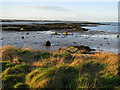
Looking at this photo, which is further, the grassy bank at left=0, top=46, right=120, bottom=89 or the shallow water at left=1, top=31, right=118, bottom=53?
the shallow water at left=1, top=31, right=118, bottom=53

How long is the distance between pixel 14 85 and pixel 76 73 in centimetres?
271

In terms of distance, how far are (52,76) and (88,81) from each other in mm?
1441

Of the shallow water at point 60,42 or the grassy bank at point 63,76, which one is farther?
the shallow water at point 60,42

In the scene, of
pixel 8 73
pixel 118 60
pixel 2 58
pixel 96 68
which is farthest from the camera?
pixel 2 58

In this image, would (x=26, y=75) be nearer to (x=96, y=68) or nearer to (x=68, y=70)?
(x=68, y=70)

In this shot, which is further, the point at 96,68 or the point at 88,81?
the point at 96,68

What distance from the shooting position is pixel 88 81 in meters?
6.98

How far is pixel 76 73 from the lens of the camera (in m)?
7.90

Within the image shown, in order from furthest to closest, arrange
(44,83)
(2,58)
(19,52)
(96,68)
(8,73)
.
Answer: (19,52) → (2,58) → (96,68) → (8,73) → (44,83)

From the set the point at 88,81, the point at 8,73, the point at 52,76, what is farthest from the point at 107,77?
the point at 8,73

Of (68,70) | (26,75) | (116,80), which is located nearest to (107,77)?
(116,80)

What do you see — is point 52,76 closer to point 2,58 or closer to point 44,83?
point 44,83

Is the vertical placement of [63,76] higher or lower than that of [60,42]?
lower

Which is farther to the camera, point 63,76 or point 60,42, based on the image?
point 60,42
